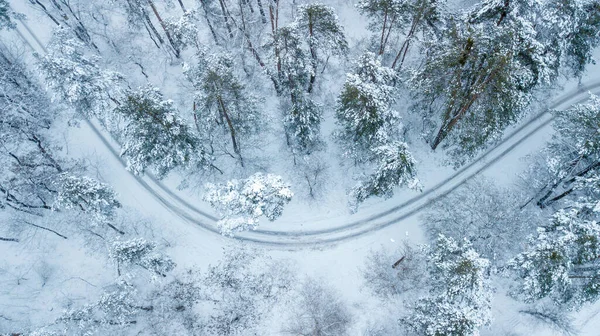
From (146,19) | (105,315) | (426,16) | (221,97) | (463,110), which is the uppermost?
(146,19)

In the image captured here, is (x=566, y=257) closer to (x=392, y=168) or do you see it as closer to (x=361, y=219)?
(x=392, y=168)

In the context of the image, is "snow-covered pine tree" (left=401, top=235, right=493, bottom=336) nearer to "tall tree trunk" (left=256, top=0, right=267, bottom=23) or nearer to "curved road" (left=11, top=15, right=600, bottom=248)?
"curved road" (left=11, top=15, right=600, bottom=248)

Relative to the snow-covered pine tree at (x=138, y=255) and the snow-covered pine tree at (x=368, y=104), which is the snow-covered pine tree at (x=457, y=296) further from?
the snow-covered pine tree at (x=138, y=255)

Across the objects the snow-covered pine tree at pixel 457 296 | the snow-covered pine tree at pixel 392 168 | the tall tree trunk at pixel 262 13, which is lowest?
the snow-covered pine tree at pixel 457 296

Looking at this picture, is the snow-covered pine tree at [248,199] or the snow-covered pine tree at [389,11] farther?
the snow-covered pine tree at [389,11]

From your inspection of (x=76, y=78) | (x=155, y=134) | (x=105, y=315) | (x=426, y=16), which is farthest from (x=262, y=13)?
(x=105, y=315)

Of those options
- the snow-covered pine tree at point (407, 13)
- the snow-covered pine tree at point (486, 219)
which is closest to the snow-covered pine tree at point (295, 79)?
the snow-covered pine tree at point (407, 13)

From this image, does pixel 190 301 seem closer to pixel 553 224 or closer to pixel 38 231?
pixel 38 231
